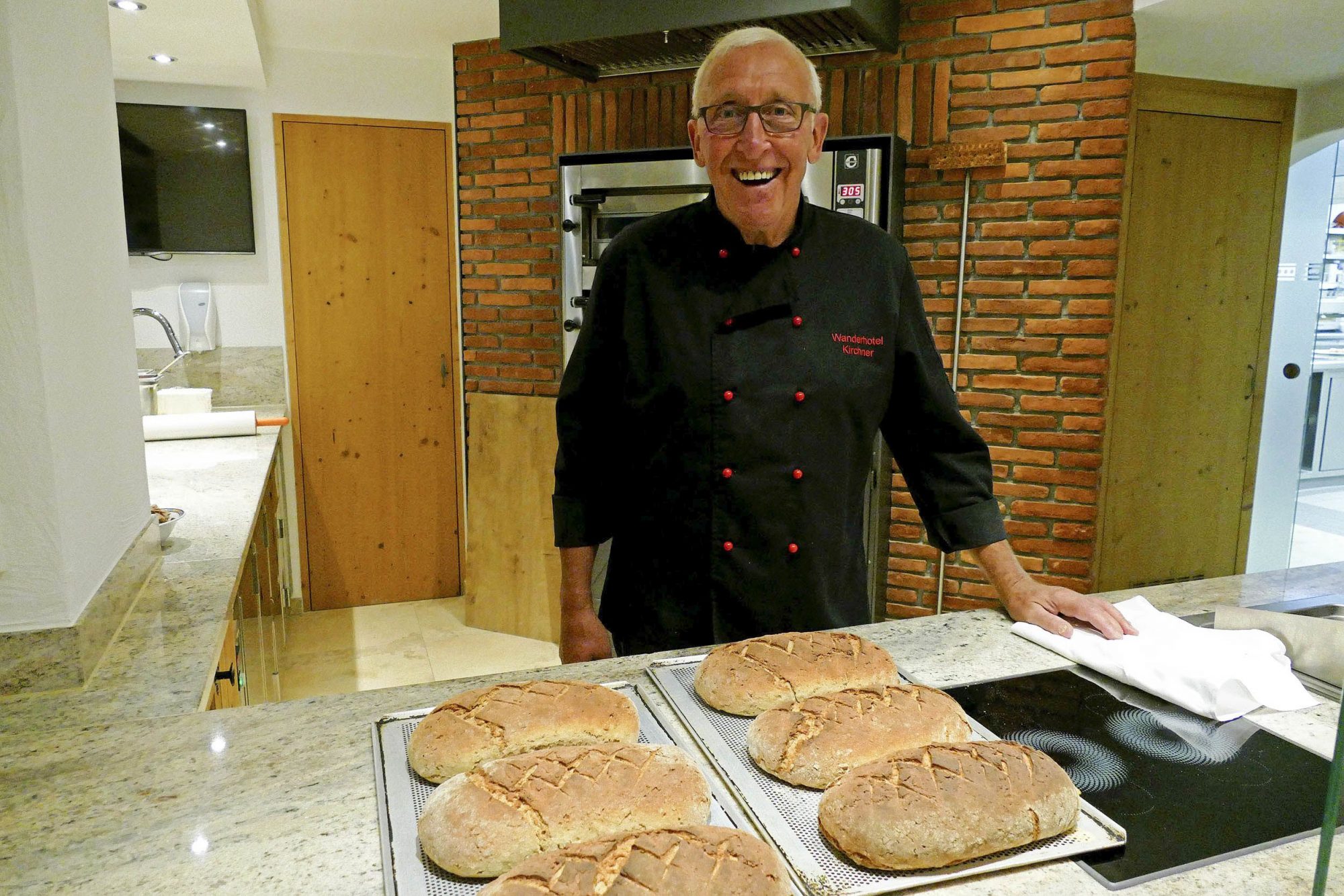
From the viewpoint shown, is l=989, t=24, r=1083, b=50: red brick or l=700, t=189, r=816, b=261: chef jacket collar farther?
l=989, t=24, r=1083, b=50: red brick

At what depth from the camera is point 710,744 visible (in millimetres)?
926

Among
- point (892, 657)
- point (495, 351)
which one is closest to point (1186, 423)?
point (495, 351)

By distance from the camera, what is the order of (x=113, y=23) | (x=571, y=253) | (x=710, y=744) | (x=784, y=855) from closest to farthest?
1. (x=784, y=855)
2. (x=710, y=744)
3. (x=113, y=23)
4. (x=571, y=253)

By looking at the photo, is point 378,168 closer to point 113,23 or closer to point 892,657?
point 113,23

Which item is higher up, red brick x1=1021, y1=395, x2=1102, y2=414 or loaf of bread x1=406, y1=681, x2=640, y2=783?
red brick x1=1021, y1=395, x2=1102, y2=414

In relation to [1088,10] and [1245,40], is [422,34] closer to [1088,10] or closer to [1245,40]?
[1088,10]

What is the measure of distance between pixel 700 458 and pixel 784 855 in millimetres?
851

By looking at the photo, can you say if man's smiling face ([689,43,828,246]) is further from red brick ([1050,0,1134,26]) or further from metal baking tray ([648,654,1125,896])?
red brick ([1050,0,1134,26])

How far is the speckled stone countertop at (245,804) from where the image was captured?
748mm

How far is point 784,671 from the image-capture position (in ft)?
3.37

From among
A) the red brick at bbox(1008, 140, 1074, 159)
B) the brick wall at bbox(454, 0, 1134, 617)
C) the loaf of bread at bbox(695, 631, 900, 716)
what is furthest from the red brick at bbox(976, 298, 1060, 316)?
the loaf of bread at bbox(695, 631, 900, 716)

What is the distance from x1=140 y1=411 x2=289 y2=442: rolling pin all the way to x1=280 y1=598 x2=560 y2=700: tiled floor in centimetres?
102

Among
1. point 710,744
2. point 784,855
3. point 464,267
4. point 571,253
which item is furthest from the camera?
point 464,267

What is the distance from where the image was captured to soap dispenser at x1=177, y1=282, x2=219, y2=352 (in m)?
4.20
